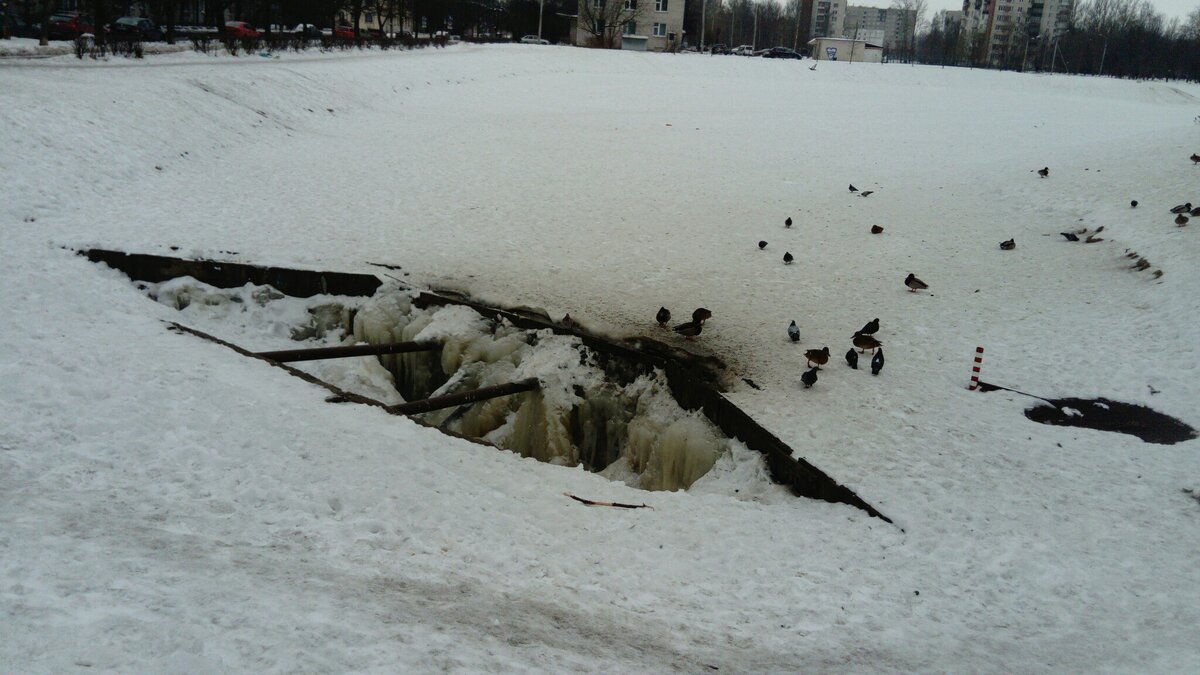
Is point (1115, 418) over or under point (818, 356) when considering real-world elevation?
under

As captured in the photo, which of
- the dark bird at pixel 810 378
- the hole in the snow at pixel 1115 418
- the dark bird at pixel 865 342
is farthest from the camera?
the dark bird at pixel 865 342

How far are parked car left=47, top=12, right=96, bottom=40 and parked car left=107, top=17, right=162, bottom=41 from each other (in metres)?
1.16

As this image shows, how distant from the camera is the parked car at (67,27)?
127ft

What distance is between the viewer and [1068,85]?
61938mm

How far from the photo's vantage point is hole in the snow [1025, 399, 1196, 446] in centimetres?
903

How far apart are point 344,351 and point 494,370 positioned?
2.06 m

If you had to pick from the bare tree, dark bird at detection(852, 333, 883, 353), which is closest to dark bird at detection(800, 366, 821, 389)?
dark bird at detection(852, 333, 883, 353)

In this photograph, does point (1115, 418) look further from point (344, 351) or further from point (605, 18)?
point (605, 18)

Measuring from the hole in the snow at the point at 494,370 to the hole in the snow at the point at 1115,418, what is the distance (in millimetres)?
3550

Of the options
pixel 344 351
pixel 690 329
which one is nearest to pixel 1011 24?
pixel 690 329

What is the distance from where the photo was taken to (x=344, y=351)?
35.6 feet

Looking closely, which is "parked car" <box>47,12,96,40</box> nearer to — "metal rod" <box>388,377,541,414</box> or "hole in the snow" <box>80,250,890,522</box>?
"hole in the snow" <box>80,250,890,522</box>

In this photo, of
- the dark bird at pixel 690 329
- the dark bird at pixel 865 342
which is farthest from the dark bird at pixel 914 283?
the dark bird at pixel 690 329

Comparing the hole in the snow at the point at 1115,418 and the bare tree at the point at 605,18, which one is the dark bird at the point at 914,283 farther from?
the bare tree at the point at 605,18
